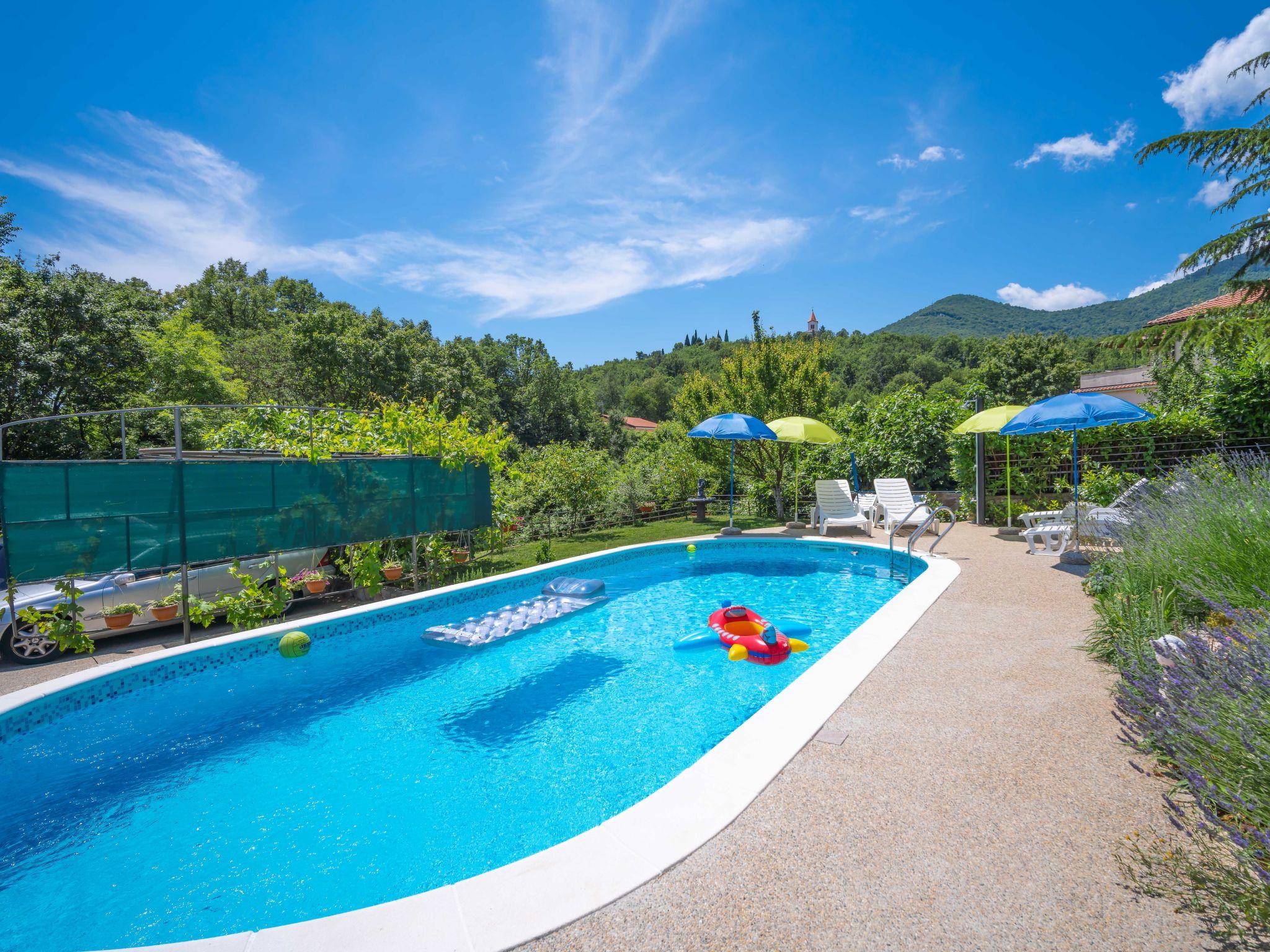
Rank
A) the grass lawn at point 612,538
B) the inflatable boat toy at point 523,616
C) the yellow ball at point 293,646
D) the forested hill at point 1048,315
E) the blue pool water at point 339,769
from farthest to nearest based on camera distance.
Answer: the forested hill at point 1048,315, the grass lawn at point 612,538, the inflatable boat toy at point 523,616, the yellow ball at point 293,646, the blue pool water at point 339,769

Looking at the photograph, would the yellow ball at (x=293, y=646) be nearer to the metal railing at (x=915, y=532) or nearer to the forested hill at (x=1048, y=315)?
the metal railing at (x=915, y=532)

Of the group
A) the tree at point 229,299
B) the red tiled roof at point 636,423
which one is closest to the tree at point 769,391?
the tree at point 229,299

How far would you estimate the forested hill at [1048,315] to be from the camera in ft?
240

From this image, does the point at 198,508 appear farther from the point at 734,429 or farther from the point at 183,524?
the point at 734,429

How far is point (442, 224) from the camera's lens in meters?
16.3

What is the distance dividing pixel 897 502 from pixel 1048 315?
116 m

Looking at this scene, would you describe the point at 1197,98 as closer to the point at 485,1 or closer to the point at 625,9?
the point at 625,9

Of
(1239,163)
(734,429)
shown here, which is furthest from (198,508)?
(1239,163)

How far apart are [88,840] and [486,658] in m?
3.26

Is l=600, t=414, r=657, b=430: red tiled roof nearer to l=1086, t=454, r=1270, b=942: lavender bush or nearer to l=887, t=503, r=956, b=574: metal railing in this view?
l=887, t=503, r=956, b=574: metal railing

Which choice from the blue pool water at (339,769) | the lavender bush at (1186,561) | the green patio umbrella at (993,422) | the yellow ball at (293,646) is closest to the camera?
the blue pool water at (339,769)

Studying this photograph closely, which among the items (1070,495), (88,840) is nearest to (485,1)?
(88,840)

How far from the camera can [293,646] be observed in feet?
20.2

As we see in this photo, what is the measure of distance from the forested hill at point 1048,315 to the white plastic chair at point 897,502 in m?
64.7
